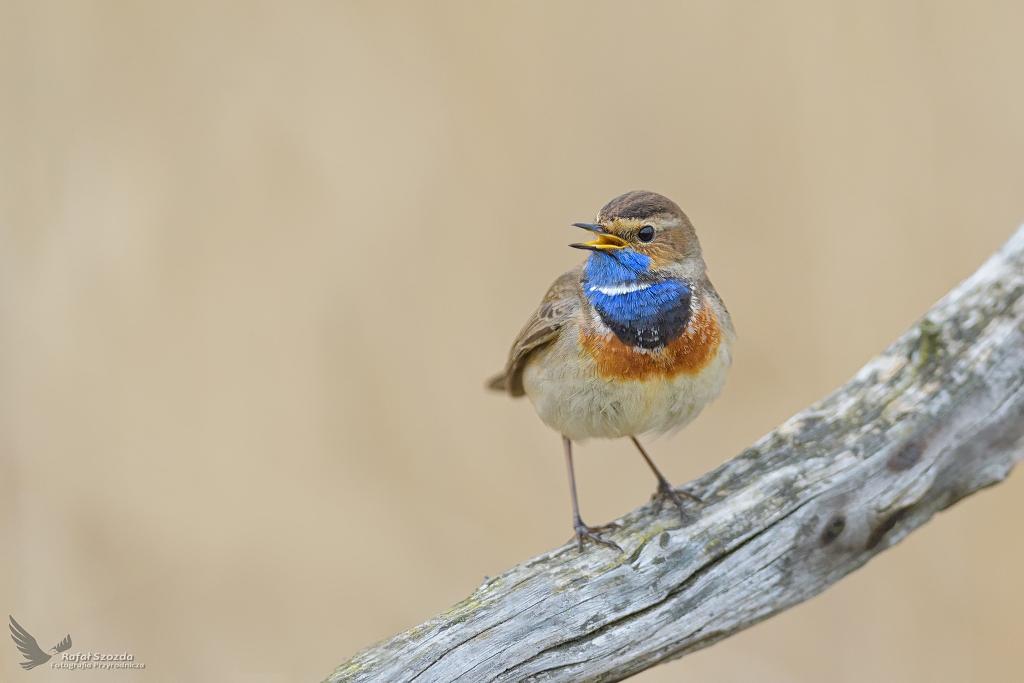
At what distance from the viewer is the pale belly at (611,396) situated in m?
3.88

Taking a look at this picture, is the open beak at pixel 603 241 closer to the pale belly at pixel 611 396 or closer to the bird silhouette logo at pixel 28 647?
the pale belly at pixel 611 396

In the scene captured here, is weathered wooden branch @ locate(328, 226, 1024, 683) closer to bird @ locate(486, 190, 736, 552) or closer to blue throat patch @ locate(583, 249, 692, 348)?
bird @ locate(486, 190, 736, 552)

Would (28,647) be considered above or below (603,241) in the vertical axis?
below

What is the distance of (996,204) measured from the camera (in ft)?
18.4

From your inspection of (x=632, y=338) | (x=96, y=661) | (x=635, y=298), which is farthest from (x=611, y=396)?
(x=96, y=661)

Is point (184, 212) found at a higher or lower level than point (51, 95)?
lower

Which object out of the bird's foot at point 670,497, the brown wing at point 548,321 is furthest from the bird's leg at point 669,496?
the brown wing at point 548,321

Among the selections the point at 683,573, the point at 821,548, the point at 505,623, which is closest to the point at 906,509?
the point at 821,548

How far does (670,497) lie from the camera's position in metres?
3.98

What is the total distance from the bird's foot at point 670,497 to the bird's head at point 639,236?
0.98m

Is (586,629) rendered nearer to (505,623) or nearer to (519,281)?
(505,623)

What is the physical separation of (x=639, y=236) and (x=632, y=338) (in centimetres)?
49

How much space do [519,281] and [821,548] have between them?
3.09 metres

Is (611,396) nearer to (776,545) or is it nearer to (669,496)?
(669,496)
